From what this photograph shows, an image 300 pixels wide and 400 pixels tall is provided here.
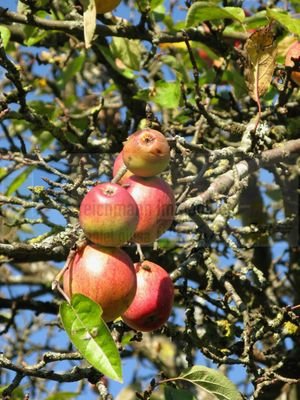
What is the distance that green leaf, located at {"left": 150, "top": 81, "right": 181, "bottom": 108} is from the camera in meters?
2.81

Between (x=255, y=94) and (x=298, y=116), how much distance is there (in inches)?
28.4

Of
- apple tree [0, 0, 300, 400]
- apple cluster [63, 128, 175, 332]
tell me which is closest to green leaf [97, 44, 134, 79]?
apple tree [0, 0, 300, 400]

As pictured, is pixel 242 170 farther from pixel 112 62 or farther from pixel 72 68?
pixel 72 68

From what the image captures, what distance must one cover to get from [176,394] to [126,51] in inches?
59.4

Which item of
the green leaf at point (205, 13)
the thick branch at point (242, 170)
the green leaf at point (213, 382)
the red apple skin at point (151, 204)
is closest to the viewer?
the red apple skin at point (151, 204)

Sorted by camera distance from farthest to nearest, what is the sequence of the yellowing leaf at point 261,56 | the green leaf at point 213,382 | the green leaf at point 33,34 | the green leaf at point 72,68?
the green leaf at point 72,68
the green leaf at point 33,34
the yellowing leaf at point 261,56
the green leaf at point 213,382

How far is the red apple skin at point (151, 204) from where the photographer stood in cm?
170

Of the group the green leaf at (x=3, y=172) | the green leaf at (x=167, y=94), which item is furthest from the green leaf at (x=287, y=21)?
the green leaf at (x=3, y=172)

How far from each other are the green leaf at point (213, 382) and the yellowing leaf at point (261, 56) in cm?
78

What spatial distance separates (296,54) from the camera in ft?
7.93

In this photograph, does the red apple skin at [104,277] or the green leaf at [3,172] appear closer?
the red apple skin at [104,277]

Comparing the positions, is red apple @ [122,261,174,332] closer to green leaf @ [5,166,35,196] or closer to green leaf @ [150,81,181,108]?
green leaf @ [150,81,181,108]

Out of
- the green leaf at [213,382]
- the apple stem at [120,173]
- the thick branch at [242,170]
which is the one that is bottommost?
the green leaf at [213,382]

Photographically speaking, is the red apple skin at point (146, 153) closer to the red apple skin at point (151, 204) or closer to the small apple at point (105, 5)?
the red apple skin at point (151, 204)
